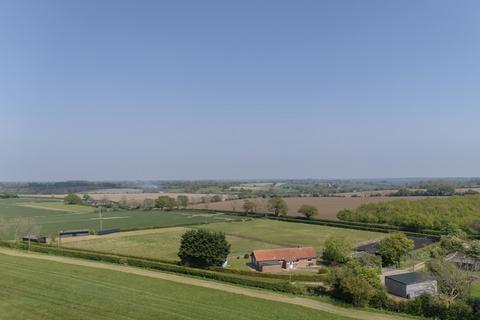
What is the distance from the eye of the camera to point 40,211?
368ft

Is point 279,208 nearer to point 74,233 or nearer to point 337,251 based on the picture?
point 74,233

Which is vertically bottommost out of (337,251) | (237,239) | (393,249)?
(237,239)

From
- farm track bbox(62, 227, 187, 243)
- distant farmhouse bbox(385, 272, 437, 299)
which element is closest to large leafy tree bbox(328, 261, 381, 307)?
distant farmhouse bbox(385, 272, 437, 299)

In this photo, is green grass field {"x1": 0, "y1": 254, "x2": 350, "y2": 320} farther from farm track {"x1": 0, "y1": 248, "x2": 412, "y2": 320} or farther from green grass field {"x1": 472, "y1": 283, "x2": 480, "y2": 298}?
green grass field {"x1": 472, "y1": 283, "x2": 480, "y2": 298}

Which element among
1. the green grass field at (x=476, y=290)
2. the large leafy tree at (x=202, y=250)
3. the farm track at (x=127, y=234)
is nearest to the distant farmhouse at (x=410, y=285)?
the green grass field at (x=476, y=290)

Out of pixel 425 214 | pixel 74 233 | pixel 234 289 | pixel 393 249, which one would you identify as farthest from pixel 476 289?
pixel 74 233

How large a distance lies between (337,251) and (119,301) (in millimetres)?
26918

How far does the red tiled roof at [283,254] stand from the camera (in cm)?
4747

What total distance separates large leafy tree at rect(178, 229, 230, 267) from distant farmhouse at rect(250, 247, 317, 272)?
4.35 m

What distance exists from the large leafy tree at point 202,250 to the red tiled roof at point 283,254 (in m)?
4.55

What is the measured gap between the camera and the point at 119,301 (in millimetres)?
29141

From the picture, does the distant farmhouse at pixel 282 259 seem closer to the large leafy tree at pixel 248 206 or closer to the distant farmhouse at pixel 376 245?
the distant farmhouse at pixel 376 245

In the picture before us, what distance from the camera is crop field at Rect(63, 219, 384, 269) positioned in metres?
56.0

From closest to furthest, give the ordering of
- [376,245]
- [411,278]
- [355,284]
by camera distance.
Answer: [355,284] → [411,278] → [376,245]
